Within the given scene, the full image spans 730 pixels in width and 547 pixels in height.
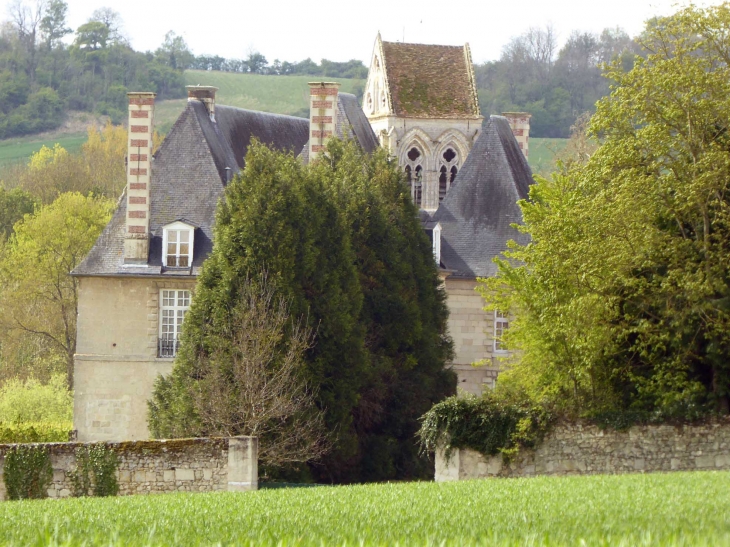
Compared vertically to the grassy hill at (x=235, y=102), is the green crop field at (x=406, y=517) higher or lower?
lower

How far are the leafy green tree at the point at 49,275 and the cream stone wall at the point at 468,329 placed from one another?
1746 cm

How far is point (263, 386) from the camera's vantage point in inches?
985

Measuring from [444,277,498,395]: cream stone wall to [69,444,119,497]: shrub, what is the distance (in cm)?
1768

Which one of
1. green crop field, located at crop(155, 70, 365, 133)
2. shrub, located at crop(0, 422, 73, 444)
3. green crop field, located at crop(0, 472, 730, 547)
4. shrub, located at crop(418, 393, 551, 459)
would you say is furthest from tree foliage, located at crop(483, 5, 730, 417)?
green crop field, located at crop(155, 70, 365, 133)

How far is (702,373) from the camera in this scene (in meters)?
24.2

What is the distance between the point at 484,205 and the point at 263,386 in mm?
15253

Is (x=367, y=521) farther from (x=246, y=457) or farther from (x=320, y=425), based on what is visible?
(x=320, y=425)

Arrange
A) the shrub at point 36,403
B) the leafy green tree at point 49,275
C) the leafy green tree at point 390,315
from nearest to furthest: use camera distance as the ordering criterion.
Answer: the leafy green tree at point 390,315
the shrub at point 36,403
the leafy green tree at point 49,275

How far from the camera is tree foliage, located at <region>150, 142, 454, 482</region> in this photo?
2642cm

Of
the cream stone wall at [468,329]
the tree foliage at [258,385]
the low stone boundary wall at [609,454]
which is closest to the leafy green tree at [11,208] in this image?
the cream stone wall at [468,329]

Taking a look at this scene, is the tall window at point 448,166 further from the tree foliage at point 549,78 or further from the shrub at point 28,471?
the tree foliage at point 549,78

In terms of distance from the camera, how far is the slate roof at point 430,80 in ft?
154

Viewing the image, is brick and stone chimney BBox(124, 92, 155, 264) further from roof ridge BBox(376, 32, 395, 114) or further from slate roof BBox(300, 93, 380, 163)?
roof ridge BBox(376, 32, 395, 114)

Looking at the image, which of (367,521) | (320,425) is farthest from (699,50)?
(367,521)
